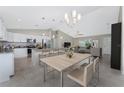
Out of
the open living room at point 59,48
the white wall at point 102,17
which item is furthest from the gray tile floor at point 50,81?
the white wall at point 102,17

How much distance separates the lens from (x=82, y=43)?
9336 mm

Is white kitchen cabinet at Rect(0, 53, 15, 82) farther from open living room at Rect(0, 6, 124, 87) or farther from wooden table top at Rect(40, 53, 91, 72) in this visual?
wooden table top at Rect(40, 53, 91, 72)

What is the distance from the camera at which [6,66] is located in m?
2.66

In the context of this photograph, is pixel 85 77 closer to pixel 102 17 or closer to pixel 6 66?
pixel 6 66

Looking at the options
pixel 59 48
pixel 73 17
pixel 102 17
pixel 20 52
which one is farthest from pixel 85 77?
pixel 20 52

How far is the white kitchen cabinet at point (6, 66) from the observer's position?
2.54 meters

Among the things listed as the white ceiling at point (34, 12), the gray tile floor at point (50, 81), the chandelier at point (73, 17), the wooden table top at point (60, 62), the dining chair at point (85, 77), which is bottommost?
the gray tile floor at point (50, 81)

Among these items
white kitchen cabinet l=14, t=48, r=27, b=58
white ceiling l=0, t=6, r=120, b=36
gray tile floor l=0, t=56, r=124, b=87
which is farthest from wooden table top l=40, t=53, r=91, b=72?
white kitchen cabinet l=14, t=48, r=27, b=58

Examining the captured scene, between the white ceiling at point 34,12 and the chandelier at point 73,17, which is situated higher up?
the white ceiling at point 34,12

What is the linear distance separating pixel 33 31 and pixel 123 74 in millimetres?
7057

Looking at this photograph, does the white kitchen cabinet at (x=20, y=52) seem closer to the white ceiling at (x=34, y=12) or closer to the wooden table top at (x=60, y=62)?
the white ceiling at (x=34, y=12)

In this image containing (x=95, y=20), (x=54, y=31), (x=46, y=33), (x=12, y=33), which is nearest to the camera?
(x=95, y=20)
